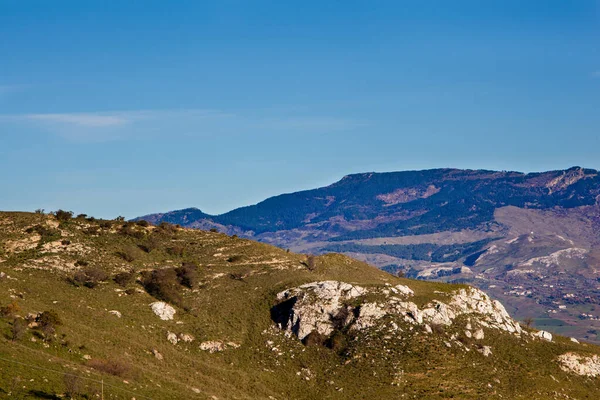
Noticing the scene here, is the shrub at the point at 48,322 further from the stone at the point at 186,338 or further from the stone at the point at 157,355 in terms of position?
the stone at the point at 186,338

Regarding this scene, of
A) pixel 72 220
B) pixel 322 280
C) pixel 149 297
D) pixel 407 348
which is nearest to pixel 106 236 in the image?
pixel 72 220

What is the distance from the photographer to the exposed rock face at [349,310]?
123838mm

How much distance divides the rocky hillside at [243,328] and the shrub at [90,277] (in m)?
0.22

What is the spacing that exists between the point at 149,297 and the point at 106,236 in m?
26.7

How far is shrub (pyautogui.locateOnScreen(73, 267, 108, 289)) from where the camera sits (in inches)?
4852

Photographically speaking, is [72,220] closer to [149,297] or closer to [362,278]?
[149,297]

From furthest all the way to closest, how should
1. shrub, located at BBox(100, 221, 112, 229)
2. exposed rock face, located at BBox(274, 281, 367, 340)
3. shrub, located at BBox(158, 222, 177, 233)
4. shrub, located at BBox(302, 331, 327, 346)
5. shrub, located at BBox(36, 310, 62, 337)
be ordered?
shrub, located at BBox(158, 222, 177, 233)
shrub, located at BBox(100, 221, 112, 229)
exposed rock face, located at BBox(274, 281, 367, 340)
shrub, located at BBox(302, 331, 327, 346)
shrub, located at BBox(36, 310, 62, 337)

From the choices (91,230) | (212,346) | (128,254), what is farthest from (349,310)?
(91,230)

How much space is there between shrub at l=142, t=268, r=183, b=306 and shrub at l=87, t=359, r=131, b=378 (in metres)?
32.5

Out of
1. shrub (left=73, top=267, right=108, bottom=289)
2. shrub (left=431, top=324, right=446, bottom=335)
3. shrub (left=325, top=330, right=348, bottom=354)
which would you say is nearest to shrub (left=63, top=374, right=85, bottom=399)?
shrub (left=73, top=267, right=108, bottom=289)

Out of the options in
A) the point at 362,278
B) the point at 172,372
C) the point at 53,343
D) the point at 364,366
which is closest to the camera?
the point at 53,343

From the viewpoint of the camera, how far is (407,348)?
118 m

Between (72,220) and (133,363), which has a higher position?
(72,220)

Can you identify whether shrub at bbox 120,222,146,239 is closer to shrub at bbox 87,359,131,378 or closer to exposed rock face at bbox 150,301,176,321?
exposed rock face at bbox 150,301,176,321
